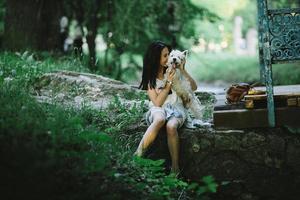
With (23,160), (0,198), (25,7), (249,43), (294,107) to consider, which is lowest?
(0,198)

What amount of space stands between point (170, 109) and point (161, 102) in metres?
0.15

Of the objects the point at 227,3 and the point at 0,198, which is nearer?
the point at 0,198

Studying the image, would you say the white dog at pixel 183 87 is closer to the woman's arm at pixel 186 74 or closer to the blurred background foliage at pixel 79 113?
the woman's arm at pixel 186 74

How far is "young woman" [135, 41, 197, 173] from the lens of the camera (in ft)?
21.0

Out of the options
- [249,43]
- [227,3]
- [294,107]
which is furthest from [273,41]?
[249,43]

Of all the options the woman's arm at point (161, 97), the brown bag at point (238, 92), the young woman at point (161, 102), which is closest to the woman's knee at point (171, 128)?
the young woman at point (161, 102)

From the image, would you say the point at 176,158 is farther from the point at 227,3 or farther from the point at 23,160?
the point at 227,3

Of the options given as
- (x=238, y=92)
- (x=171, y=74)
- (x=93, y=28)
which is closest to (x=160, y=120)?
(x=171, y=74)

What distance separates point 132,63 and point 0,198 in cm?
977

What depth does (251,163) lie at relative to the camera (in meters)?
6.57

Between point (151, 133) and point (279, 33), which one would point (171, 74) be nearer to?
point (151, 133)

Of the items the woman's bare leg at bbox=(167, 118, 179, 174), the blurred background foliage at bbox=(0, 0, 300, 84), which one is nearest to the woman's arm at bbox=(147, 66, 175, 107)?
the woman's bare leg at bbox=(167, 118, 179, 174)

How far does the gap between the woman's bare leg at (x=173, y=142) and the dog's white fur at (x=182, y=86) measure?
55cm

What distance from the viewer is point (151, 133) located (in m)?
6.38
